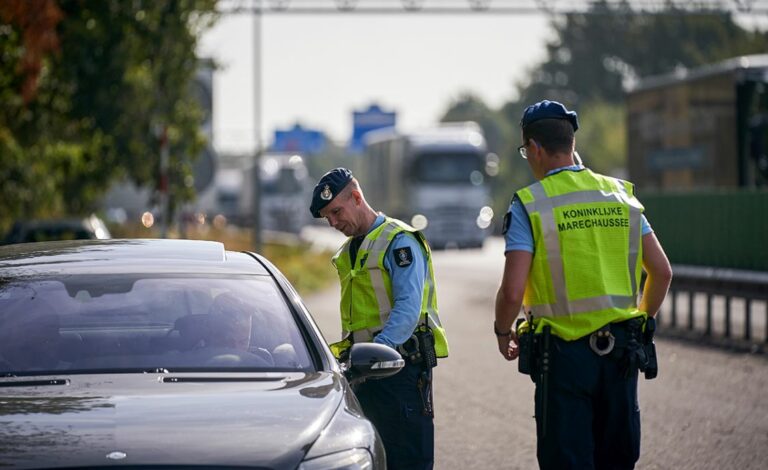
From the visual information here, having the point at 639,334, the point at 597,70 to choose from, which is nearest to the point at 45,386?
the point at 639,334

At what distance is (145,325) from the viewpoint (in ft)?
21.0

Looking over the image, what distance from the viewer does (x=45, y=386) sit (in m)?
5.76

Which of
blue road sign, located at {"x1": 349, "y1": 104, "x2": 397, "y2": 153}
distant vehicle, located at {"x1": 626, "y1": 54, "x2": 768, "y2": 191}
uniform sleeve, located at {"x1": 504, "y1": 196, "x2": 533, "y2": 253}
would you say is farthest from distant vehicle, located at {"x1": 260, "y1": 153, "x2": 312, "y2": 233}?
uniform sleeve, located at {"x1": 504, "y1": 196, "x2": 533, "y2": 253}

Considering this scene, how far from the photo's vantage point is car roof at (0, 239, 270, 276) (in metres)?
6.59

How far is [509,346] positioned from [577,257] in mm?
475

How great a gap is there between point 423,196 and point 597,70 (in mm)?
48769

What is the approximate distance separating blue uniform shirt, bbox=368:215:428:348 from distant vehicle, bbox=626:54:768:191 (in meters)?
17.2

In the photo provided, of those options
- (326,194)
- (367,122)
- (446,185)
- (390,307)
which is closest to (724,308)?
(390,307)

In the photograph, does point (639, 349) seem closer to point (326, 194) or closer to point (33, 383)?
point (326, 194)

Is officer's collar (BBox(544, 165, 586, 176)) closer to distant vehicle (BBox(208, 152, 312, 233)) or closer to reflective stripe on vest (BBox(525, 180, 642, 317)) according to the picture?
reflective stripe on vest (BBox(525, 180, 642, 317))

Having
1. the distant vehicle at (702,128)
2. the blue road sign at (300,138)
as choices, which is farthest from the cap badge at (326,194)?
the blue road sign at (300,138)

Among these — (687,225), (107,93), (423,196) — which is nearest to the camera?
(687,225)

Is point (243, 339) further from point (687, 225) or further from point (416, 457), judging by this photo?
point (687, 225)

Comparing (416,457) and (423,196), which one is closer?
(416,457)
